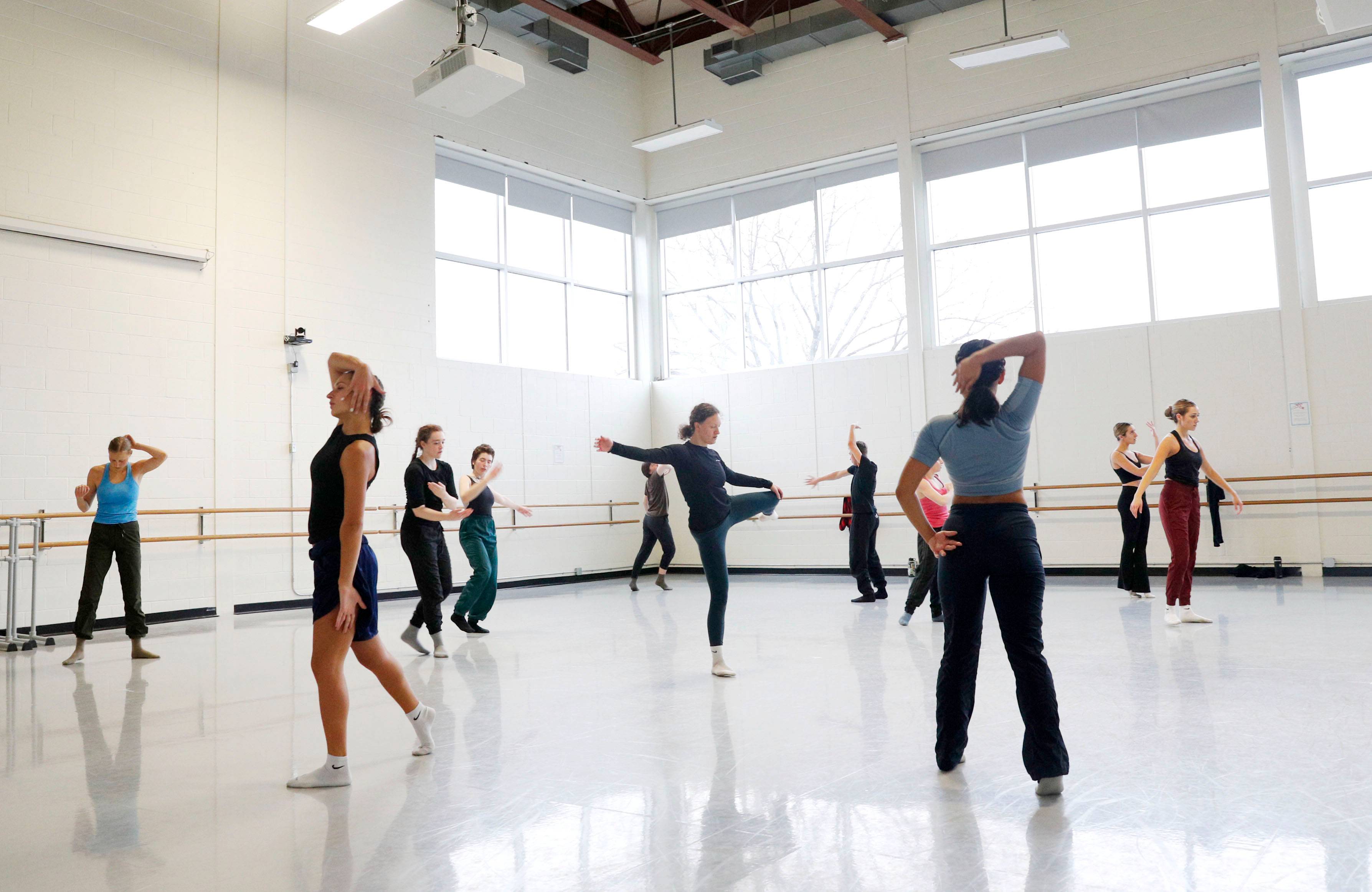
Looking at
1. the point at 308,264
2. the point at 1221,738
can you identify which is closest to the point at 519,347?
the point at 308,264

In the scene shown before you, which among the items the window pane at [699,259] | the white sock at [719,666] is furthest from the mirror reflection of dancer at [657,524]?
the white sock at [719,666]

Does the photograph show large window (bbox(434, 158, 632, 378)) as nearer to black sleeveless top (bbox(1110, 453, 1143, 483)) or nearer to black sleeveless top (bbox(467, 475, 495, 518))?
black sleeveless top (bbox(467, 475, 495, 518))

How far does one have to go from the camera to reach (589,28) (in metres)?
12.1

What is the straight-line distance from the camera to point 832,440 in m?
12.7

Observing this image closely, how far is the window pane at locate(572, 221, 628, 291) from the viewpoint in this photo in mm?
13453

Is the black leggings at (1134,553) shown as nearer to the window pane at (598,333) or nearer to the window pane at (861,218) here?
the window pane at (861,218)

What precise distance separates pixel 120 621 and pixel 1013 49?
10.00 meters

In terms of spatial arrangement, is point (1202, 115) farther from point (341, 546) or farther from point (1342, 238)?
point (341, 546)

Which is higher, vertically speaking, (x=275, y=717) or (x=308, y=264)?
(x=308, y=264)

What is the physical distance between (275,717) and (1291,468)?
32.6ft

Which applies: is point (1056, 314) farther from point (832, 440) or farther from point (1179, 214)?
point (832, 440)

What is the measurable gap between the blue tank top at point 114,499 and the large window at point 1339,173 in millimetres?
11226

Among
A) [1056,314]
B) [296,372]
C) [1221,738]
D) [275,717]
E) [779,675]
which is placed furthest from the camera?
[1056,314]

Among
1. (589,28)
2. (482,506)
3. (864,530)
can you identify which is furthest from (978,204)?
(482,506)
